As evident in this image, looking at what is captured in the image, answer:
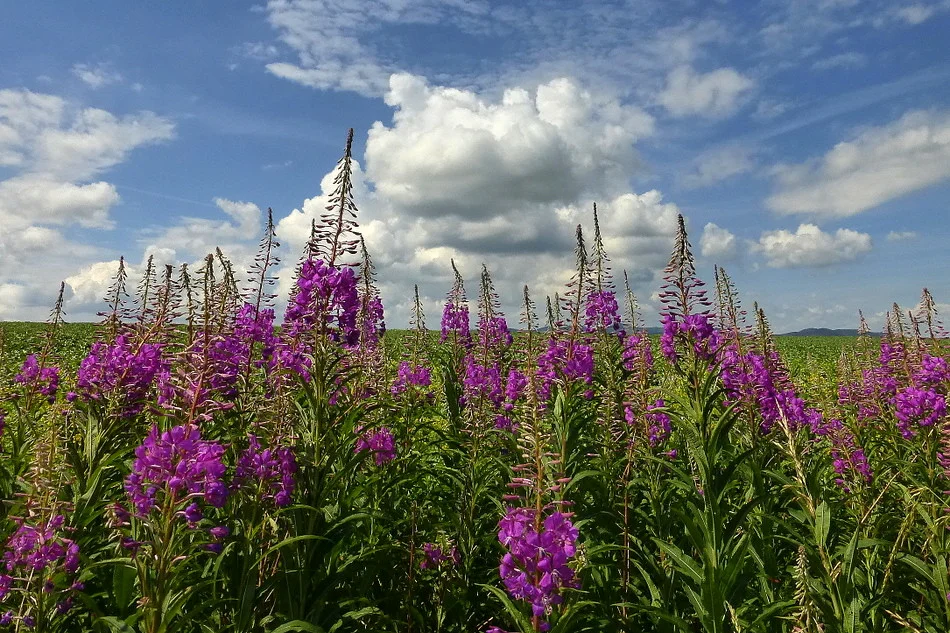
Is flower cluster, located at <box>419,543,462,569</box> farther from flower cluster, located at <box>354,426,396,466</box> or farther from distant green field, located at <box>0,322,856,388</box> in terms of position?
distant green field, located at <box>0,322,856,388</box>

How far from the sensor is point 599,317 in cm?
673

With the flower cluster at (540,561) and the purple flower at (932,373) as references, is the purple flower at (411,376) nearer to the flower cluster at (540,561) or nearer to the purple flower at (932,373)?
the flower cluster at (540,561)

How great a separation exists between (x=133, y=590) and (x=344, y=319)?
2258 millimetres

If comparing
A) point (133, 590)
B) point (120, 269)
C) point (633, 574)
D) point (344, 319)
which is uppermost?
point (120, 269)

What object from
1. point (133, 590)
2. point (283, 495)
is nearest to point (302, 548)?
point (283, 495)

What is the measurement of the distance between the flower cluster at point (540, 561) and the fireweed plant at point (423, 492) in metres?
0.01

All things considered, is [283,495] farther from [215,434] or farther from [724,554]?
[724,554]

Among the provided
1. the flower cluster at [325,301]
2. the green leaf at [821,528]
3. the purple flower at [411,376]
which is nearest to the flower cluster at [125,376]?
the flower cluster at [325,301]

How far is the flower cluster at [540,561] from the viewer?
8.48 ft

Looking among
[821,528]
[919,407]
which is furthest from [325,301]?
[919,407]

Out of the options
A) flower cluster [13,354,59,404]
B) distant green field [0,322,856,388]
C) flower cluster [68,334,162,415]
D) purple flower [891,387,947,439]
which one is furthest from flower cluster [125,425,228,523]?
purple flower [891,387,947,439]

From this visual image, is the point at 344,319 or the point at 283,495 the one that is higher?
the point at 344,319

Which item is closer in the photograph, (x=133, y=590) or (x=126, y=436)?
(x=133, y=590)

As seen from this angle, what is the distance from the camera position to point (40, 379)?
20.2 ft
